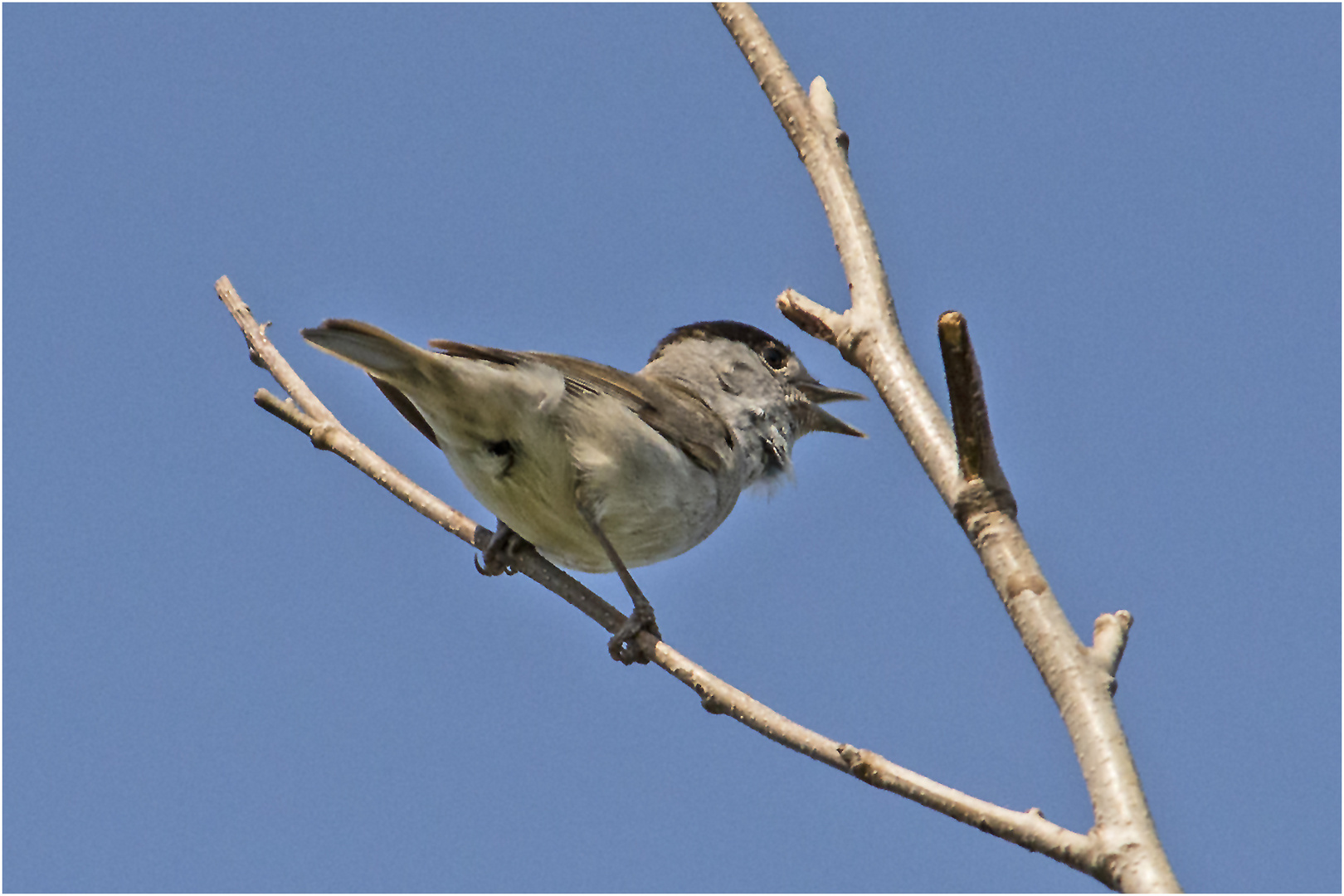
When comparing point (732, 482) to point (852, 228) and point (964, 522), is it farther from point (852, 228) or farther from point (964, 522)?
point (964, 522)

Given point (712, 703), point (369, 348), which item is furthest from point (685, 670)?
point (369, 348)

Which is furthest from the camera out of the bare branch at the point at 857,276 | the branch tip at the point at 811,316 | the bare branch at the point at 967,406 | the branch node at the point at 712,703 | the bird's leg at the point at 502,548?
the bird's leg at the point at 502,548

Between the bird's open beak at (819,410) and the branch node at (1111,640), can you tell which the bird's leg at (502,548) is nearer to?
the bird's open beak at (819,410)

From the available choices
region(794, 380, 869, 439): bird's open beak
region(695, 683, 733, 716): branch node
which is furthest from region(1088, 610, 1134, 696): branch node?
region(794, 380, 869, 439): bird's open beak

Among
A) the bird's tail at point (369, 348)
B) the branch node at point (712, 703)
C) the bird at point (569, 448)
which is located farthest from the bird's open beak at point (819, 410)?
the branch node at point (712, 703)

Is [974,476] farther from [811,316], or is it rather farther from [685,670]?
[685,670]

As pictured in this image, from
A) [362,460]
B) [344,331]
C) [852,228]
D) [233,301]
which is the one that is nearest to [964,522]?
[852,228]

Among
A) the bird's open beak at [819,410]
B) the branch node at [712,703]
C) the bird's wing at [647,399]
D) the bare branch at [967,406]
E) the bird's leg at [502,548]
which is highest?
the bird's open beak at [819,410]

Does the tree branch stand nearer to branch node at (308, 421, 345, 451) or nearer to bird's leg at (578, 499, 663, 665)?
bird's leg at (578, 499, 663, 665)
